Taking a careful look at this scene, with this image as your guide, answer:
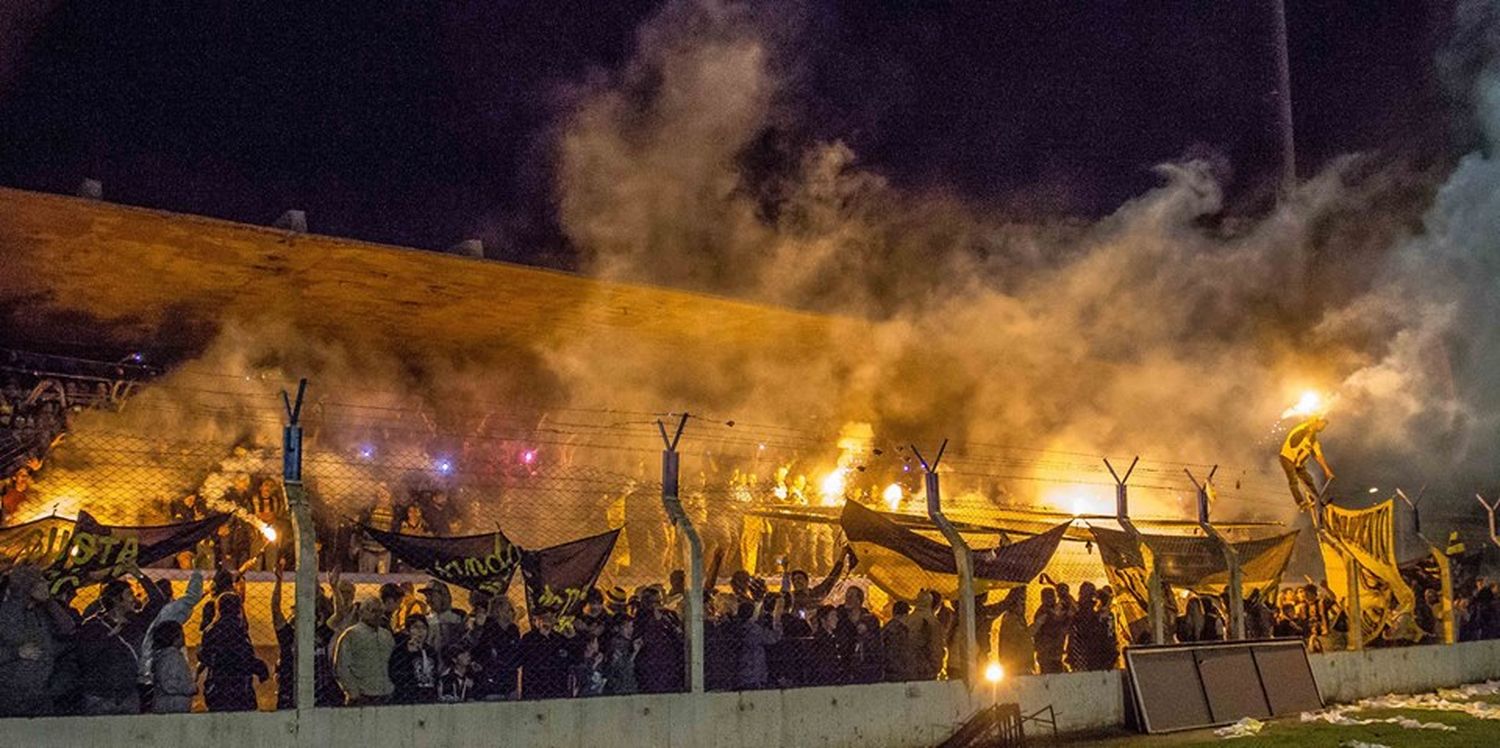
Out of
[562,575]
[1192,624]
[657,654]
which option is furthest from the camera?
[1192,624]

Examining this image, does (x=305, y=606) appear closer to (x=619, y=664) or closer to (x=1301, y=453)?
(x=619, y=664)

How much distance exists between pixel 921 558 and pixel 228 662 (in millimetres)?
6228

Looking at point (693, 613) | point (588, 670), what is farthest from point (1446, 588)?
point (588, 670)

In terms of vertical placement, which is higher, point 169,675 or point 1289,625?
point 169,675

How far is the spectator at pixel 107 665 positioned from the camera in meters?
8.31

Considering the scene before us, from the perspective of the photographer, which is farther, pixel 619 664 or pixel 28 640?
pixel 619 664

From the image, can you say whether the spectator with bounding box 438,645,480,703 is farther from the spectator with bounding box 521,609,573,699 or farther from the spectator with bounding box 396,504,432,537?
the spectator with bounding box 396,504,432,537

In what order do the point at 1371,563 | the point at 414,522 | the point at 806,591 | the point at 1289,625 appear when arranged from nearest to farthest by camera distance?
the point at 806,591, the point at 414,522, the point at 1289,625, the point at 1371,563

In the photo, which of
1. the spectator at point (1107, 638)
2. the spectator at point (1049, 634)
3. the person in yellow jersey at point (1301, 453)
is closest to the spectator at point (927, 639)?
the spectator at point (1049, 634)

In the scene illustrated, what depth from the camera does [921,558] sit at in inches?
487

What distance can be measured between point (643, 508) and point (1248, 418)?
12617 millimetres

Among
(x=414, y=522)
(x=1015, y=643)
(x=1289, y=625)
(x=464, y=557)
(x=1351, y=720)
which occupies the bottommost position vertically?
(x=1351, y=720)

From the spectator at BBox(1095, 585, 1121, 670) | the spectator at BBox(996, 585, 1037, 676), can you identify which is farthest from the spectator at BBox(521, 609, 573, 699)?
the spectator at BBox(1095, 585, 1121, 670)

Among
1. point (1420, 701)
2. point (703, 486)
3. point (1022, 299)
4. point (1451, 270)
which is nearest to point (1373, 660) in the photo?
point (1420, 701)
